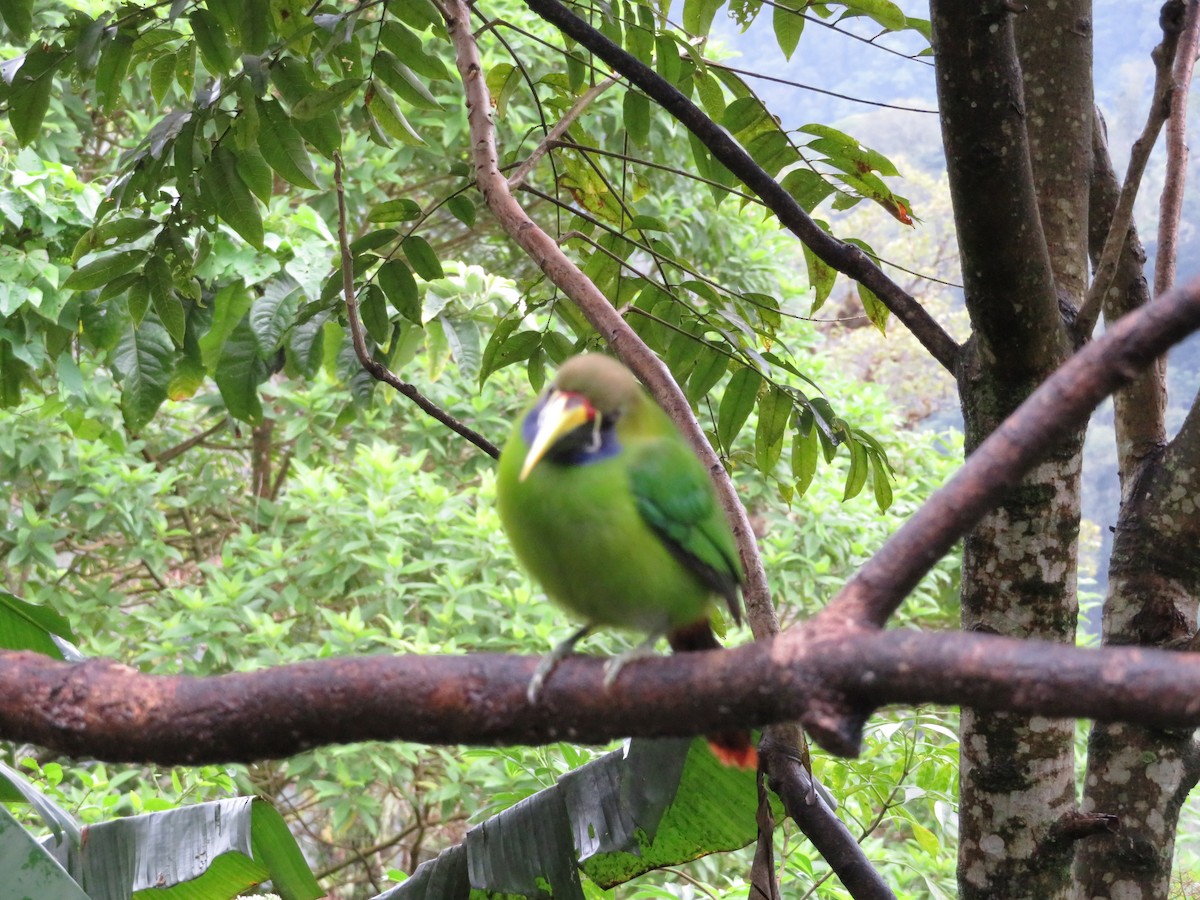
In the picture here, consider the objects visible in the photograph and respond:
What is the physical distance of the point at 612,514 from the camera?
1418mm

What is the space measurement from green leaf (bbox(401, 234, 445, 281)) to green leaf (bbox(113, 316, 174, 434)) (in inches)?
30.1

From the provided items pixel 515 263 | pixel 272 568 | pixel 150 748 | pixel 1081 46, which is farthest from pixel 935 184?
pixel 150 748

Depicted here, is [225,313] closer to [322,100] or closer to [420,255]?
[420,255]

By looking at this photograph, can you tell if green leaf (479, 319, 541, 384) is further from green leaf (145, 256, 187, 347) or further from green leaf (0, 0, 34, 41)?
green leaf (0, 0, 34, 41)

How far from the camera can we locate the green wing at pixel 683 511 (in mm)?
1445

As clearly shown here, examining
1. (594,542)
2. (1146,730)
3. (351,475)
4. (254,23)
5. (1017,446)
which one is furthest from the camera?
(351,475)

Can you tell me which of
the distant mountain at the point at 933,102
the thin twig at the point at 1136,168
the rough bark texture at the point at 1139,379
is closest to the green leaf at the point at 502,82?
the rough bark texture at the point at 1139,379

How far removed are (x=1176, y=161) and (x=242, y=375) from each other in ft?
7.31

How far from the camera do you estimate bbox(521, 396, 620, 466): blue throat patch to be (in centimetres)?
144

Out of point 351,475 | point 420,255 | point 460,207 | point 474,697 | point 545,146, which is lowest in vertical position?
point 351,475

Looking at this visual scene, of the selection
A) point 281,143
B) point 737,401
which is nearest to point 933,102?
point 737,401

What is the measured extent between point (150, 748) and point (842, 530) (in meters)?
5.18

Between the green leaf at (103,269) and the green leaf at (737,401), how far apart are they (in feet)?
4.63

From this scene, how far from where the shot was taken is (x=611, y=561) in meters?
1.42
